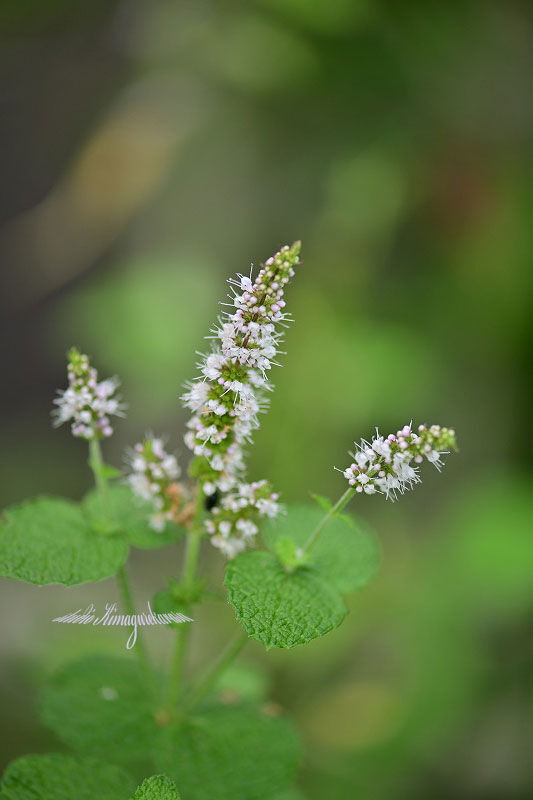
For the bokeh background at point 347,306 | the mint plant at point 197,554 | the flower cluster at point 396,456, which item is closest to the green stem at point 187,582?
the mint plant at point 197,554

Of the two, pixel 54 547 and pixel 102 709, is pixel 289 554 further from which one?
pixel 102 709

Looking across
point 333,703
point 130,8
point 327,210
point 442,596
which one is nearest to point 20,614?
point 333,703

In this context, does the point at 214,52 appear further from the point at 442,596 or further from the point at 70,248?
the point at 442,596

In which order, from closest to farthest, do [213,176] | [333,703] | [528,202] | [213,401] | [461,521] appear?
[213,401]
[333,703]
[461,521]
[528,202]
[213,176]

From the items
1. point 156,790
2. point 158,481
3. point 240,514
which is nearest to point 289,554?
point 240,514

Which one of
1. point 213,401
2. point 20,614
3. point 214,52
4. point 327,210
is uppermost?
point 214,52

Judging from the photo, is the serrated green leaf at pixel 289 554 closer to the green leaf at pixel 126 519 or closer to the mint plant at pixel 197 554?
the mint plant at pixel 197 554
